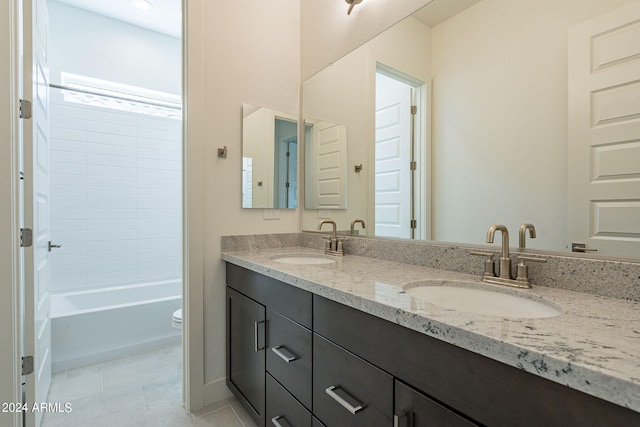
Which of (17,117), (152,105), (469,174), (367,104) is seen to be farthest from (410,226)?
(152,105)

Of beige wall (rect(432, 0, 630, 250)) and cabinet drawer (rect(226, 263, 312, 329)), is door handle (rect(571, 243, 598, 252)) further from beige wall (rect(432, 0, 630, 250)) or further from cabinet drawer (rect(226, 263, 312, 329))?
cabinet drawer (rect(226, 263, 312, 329))

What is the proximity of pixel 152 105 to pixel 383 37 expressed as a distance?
259 centimetres

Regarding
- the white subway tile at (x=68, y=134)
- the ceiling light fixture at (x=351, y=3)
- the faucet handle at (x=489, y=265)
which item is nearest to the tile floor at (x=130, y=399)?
the faucet handle at (x=489, y=265)

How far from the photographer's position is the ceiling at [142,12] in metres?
2.55

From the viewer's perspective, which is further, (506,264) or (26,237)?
(26,237)

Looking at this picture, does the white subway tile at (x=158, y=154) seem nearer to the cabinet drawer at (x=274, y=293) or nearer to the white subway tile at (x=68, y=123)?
the white subway tile at (x=68, y=123)

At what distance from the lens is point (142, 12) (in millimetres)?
2680

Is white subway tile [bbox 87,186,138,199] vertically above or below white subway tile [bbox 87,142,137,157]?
below

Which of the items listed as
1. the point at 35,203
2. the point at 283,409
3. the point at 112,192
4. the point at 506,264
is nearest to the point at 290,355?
the point at 283,409

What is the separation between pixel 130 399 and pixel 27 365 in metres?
0.54

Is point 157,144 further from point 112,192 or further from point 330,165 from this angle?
point 330,165

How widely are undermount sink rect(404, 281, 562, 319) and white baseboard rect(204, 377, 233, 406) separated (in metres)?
1.32

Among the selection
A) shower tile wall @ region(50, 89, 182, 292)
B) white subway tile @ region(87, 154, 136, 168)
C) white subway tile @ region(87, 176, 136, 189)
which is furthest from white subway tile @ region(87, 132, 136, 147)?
white subway tile @ region(87, 176, 136, 189)

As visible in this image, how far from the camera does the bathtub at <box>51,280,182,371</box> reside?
206 centimetres
